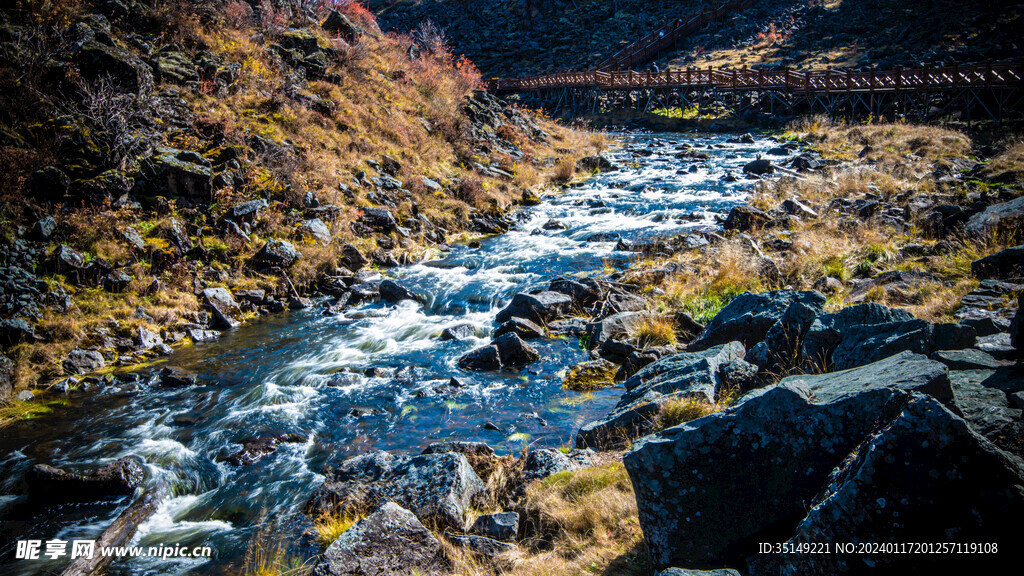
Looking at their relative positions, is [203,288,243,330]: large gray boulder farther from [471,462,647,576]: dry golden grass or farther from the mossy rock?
[471,462,647,576]: dry golden grass

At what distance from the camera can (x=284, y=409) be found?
7820 millimetres

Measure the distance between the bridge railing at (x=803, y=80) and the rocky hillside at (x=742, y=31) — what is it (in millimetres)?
7408

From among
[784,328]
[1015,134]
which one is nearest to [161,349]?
[784,328]

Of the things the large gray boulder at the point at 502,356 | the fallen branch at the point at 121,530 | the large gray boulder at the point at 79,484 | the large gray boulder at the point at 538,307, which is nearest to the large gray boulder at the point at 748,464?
the fallen branch at the point at 121,530

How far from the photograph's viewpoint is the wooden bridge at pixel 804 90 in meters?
28.0

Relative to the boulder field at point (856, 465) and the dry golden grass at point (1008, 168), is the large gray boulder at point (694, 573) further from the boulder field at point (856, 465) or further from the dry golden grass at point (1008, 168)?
the dry golden grass at point (1008, 168)

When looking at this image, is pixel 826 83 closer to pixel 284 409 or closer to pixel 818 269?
pixel 818 269

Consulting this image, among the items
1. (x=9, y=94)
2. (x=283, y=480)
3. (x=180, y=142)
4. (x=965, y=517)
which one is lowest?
(x=283, y=480)

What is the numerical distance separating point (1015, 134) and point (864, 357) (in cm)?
2708

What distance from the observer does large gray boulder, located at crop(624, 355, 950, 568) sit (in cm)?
314

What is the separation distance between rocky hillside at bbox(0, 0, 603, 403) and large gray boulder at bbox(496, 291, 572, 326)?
3.73 m

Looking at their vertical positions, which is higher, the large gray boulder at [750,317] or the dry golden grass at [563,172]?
the dry golden grass at [563,172]

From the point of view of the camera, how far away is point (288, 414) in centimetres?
768

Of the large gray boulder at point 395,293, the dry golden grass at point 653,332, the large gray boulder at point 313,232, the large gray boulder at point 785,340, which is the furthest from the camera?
the large gray boulder at point 313,232
